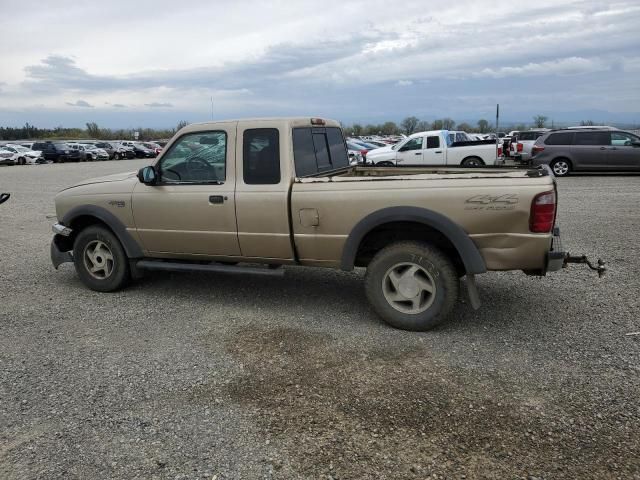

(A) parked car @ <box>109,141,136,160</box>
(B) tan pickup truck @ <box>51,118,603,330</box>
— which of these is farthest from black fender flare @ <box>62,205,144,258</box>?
(A) parked car @ <box>109,141,136,160</box>

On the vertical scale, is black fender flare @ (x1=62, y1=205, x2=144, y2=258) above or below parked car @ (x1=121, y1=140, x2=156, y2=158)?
below

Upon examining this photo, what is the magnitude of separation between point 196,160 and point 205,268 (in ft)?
3.63

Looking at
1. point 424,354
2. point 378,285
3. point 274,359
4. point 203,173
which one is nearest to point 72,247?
point 203,173

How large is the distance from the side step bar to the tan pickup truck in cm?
2

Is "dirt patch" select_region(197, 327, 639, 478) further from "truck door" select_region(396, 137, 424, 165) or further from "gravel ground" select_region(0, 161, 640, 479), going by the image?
"truck door" select_region(396, 137, 424, 165)

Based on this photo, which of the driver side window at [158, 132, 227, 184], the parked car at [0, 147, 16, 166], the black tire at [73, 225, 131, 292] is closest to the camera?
the driver side window at [158, 132, 227, 184]

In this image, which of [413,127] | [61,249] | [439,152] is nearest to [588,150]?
[439,152]

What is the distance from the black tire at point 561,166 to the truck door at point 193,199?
50.3ft

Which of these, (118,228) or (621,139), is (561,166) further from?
(118,228)

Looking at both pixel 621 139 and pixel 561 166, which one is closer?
pixel 621 139

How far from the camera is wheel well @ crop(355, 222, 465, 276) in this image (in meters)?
4.60

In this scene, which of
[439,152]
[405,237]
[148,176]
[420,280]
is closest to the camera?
[420,280]

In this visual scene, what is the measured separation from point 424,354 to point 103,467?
2432mm

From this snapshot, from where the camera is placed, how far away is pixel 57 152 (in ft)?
137
